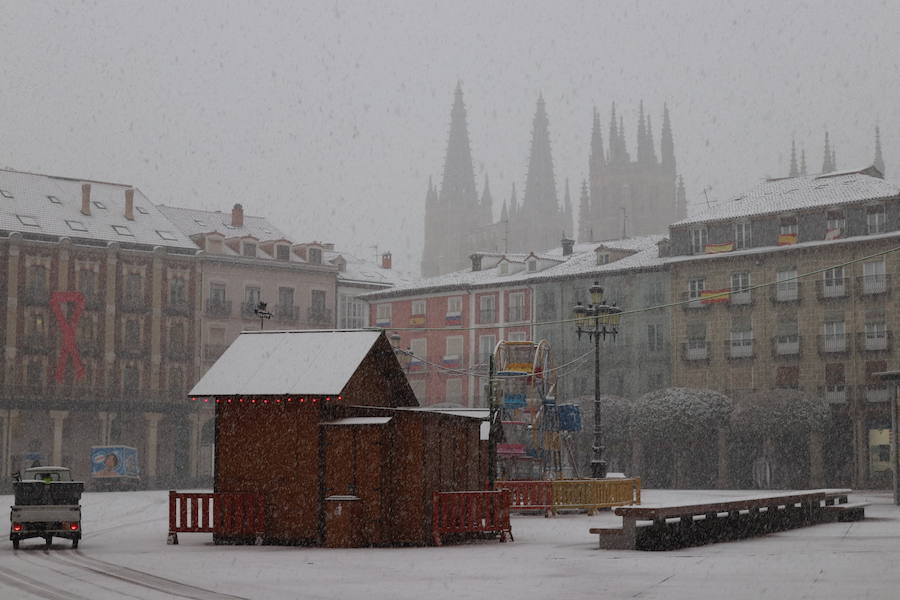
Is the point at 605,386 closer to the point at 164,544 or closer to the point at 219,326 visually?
the point at 219,326

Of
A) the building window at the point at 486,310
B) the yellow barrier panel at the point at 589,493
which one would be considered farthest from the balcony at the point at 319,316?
the yellow barrier panel at the point at 589,493

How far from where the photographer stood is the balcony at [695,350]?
231ft

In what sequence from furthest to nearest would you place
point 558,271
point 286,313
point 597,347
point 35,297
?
point 286,313 → point 558,271 → point 35,297 → point 597,347

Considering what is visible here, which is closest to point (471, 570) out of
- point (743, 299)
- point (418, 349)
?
point (743, 299)

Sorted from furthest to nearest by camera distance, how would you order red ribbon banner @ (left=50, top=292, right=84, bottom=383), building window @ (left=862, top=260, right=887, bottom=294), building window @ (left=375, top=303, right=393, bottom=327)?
building window @ (left=375, top=303, right=393, bottom=327)
red ribbon banner @ (left=50, top=292, right=84, bottom=383)
building window @ (left=862, top=260, right=887, bottom=294)

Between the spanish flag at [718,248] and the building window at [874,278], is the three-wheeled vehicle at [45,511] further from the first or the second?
the spanish flag at [718,248]

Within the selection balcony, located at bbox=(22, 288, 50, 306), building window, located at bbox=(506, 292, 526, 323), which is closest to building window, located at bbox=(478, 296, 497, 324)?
building window, located at bbox=(506, 292, 526, 323)

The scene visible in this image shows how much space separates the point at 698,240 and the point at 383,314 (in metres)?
23.1

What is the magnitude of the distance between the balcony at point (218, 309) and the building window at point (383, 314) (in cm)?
1004

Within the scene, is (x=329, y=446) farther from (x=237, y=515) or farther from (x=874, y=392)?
(x=874, y=392)

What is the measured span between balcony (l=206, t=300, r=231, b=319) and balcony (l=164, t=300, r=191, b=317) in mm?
1539

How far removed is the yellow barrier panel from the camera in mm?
34875

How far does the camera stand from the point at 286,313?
84.9m

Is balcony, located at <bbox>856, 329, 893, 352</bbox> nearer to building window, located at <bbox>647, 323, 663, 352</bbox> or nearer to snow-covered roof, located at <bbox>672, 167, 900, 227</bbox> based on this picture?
snow-covered roof, located at <bbox>672, 167, 900, 227</bbox>
